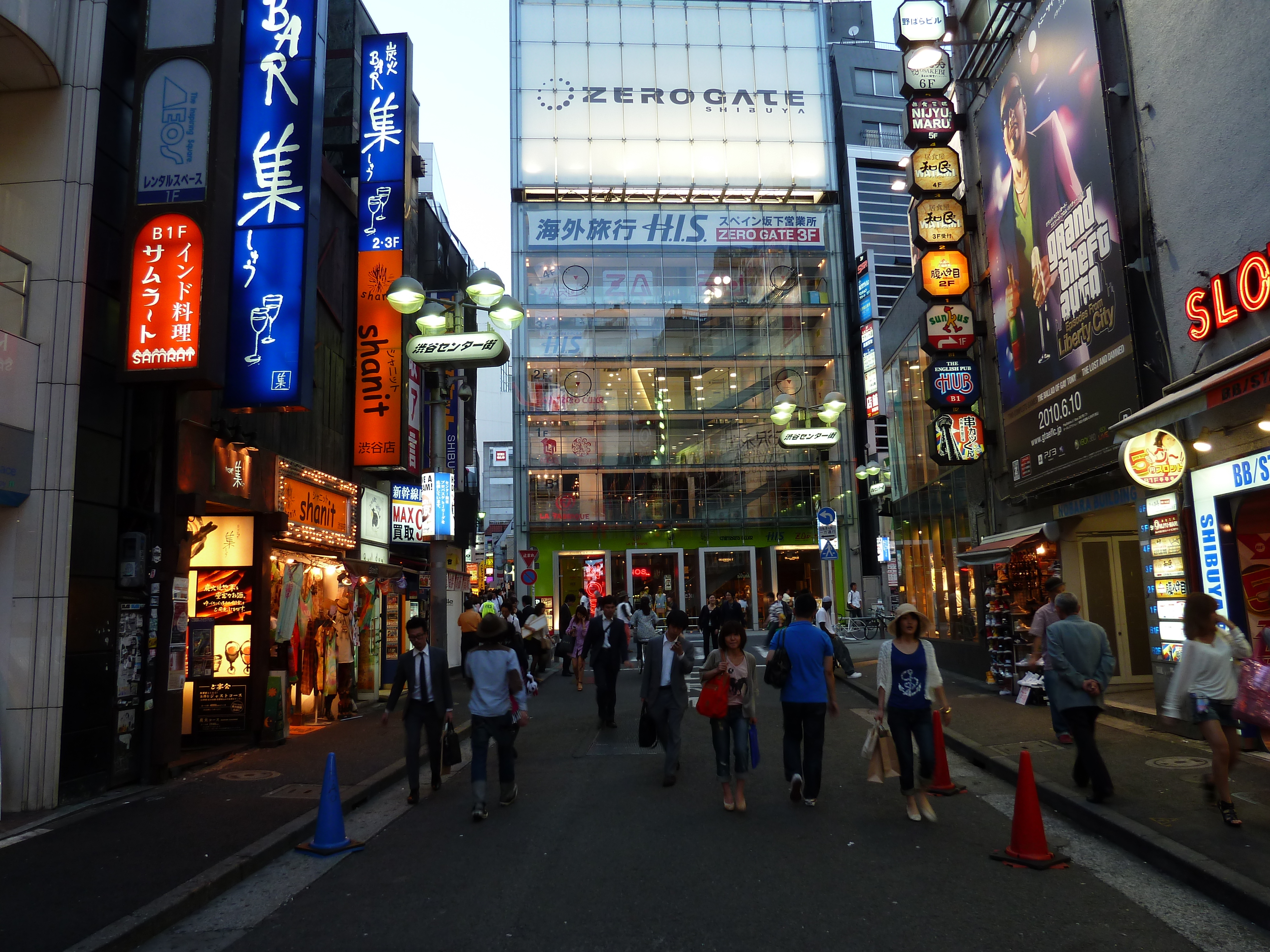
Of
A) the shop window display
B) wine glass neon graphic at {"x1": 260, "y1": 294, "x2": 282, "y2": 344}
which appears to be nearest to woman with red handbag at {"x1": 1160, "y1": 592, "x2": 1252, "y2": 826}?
the shop window display

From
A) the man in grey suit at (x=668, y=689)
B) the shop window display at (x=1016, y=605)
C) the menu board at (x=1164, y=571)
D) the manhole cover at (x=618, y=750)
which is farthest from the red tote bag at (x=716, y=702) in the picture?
the shop window display at (x=1016, y=605)

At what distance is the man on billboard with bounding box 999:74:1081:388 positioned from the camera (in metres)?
14.3

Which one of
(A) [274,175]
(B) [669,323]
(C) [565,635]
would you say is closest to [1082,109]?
(A) [274,175]

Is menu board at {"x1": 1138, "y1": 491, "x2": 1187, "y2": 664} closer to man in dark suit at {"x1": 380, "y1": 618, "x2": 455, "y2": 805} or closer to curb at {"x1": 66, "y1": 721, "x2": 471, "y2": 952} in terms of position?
man in dark suit at {"x1": 380, "y1": 618, "x2": 455, "y2": 805}

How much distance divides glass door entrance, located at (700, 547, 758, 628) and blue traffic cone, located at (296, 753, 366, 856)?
35.9 meters

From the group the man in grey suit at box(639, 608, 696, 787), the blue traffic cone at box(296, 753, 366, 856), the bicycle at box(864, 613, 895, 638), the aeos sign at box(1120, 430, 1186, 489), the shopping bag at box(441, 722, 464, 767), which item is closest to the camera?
the blue traffic cone at box(296, 753, 366, 856)

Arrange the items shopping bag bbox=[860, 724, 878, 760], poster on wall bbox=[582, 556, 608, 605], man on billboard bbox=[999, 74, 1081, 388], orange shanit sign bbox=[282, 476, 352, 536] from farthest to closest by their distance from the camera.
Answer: poster on wall bbox=[582, 556, 608, 605]
man on billboard bbox=[999, 74, 1081, 388]
orange shanit sign bbox=[282, 476, 352, 536]
shopping bag bbox=[860, 724, 878, 760]

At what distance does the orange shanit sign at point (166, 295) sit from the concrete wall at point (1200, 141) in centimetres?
1086

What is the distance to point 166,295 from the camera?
9719 mm

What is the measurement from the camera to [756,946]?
5012 mm

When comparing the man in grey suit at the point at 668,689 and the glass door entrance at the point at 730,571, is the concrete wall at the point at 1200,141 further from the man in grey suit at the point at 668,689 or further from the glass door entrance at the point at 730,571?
the glass door entrance at the point at 730,571

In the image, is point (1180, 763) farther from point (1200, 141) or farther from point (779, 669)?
point (1200, 141)

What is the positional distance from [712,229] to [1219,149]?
117 feet

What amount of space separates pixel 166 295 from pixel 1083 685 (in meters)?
9.46
